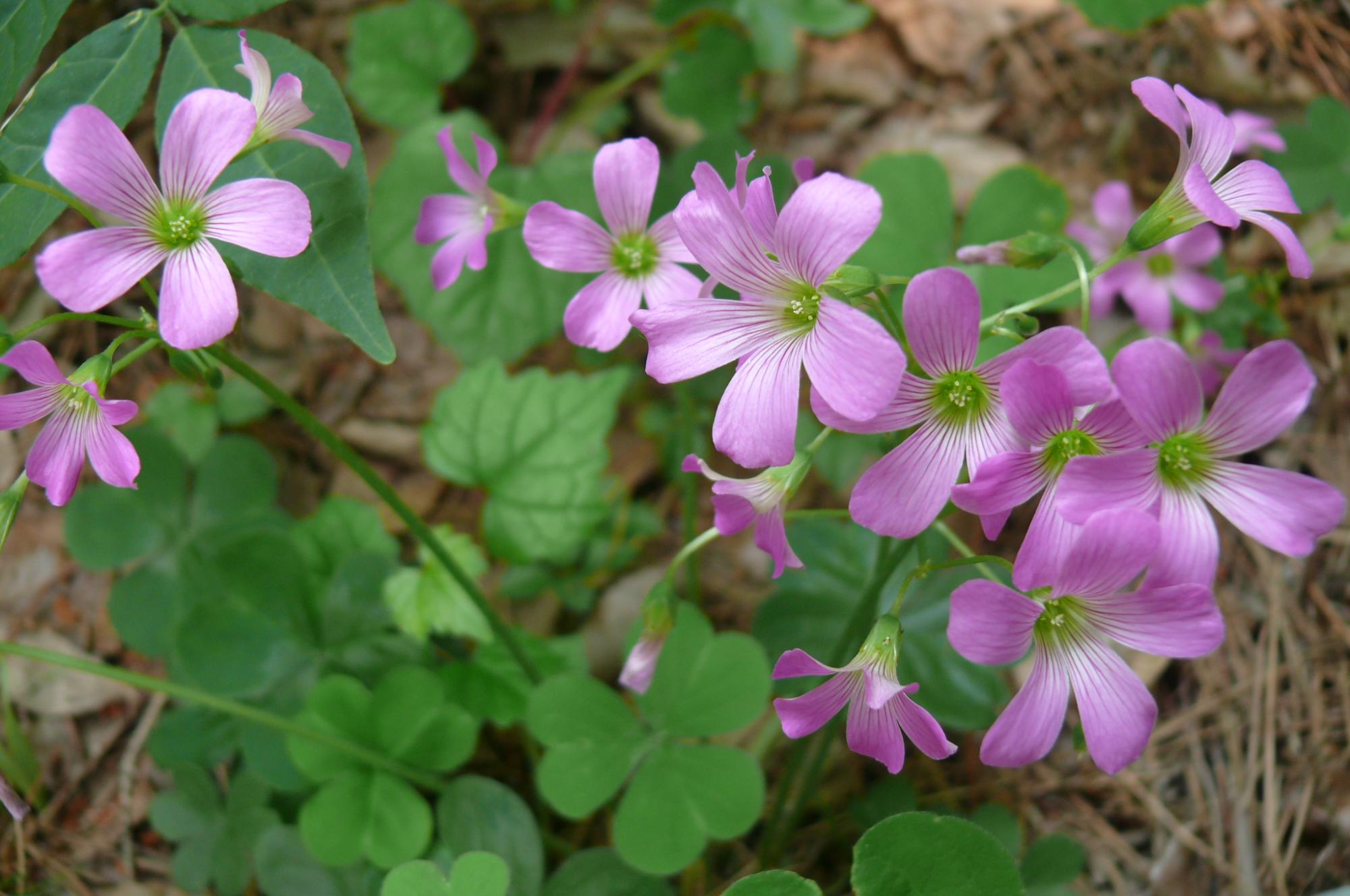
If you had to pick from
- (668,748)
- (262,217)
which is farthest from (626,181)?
(668,748)

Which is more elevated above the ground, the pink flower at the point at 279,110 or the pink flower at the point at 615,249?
the pink flower at the point at 279,110

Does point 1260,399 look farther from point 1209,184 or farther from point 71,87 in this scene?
point 71,87

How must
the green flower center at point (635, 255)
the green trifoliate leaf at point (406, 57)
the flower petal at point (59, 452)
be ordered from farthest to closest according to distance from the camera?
1. the green trifoliate leaf at point (406, 57)
2. the green flower center at point (635, 255)
3. the flower petal at point (59, 452)

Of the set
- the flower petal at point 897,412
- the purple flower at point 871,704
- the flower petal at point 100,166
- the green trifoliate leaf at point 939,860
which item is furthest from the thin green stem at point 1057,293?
the flower petal at point 100,166

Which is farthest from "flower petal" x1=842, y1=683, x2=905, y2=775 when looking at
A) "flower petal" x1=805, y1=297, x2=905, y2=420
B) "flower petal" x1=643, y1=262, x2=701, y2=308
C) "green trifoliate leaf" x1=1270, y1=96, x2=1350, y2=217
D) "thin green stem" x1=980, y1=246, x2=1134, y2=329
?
"green trifoliate leaf" x1=1270, y1=96, x2=1350, y2=217

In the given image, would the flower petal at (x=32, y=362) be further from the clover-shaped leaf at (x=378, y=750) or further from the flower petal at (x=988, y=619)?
the flower petal at (x=988, y=619)

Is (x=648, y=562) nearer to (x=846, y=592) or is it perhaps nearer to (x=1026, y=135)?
(x=846, y=592)
